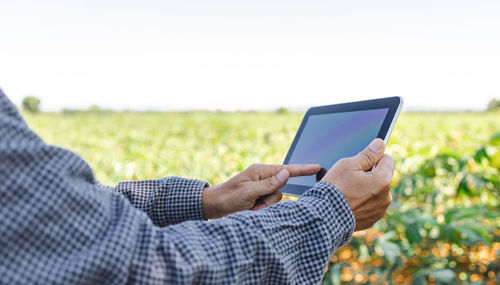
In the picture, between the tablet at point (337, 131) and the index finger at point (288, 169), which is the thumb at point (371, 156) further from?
the index finger at point (288, 169)

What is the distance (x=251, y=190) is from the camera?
117cm

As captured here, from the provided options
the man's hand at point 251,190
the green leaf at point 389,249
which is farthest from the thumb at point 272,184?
the green leaf at point 389,249

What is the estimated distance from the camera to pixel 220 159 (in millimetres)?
2957

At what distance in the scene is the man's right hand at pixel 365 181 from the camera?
847 millimetres

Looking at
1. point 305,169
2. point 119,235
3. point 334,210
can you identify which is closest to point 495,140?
point 305,169

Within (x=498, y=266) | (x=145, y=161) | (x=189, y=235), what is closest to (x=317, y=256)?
(x=189, y=235)

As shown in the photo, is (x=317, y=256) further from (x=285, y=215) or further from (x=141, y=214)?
(x=141, y=214)

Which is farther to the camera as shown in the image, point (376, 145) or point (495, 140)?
point (495, 140)

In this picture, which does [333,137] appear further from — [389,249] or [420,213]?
[420,213]

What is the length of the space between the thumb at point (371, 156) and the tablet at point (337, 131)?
1.7 inches

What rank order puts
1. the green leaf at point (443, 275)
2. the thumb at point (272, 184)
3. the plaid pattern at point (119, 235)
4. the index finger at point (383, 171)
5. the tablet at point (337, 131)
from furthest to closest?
the green leaf at point (443, 275), the thumb at point (272, 184), the tablet at point (337, 131), the index finger at point (383, 171), the plaid pattern at point (119, 235)

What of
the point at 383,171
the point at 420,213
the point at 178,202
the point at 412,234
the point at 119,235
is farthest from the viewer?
the point at 420,213

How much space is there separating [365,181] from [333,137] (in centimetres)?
32

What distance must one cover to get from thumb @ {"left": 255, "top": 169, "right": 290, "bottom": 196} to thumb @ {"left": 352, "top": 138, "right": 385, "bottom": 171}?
0.27 metres
